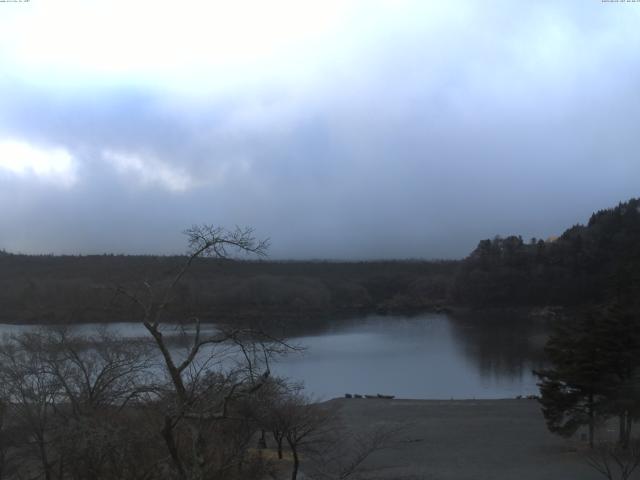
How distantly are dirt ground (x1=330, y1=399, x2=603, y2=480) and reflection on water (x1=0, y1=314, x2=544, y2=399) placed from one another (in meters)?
3.37

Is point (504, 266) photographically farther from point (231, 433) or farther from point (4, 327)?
point (231, 433)

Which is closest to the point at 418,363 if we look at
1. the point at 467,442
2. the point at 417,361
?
the point at 417,361

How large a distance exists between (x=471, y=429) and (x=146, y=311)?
1992 centimetres

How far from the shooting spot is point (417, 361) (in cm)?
4244

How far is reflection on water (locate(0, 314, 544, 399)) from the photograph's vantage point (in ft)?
108

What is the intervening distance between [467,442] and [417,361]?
2117 centimetres

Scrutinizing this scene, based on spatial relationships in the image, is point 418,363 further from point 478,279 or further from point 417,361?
point 478,279

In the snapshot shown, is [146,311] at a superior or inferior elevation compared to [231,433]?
→ superior

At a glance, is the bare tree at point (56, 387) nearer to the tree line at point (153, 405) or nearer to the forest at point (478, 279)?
the tree line at point (153, 405)

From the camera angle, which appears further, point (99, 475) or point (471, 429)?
point (471, 429)

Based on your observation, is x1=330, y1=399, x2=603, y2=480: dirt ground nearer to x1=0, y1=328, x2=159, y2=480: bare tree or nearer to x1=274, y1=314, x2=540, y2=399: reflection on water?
x1=274, y1=314, x2=540, y2=399: reflection on water

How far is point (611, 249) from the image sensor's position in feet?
254

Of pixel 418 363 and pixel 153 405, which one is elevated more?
pixel 153 405

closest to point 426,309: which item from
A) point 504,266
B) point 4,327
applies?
point 504,266
